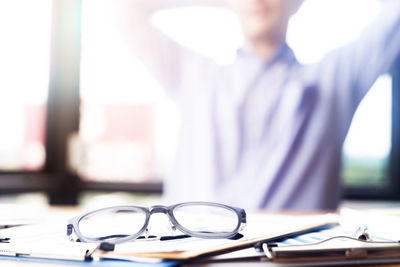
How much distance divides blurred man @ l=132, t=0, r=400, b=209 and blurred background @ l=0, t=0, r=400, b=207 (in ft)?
0.20

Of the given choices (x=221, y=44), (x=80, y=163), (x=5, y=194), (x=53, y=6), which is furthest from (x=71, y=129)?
(x=221, y=44)

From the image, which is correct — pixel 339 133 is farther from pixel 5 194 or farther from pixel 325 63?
pixel 5 194

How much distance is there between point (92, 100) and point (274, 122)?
72cm

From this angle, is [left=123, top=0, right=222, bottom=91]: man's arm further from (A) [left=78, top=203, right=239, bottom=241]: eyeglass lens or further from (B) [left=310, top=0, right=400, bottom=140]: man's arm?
(A) [left=78, top=203, right=239, bottom=241]: eyeglass lens

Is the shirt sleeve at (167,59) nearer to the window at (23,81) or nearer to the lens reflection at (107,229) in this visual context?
the window at (23,81)

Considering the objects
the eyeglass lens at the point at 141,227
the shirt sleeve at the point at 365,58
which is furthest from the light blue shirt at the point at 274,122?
the eyeglass lens at the point at 141,227

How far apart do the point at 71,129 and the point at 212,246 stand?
1.34 meters

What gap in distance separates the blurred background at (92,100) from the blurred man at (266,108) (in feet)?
0.20

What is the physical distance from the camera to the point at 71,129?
5.62 feet

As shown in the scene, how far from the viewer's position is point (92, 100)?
5.66 feet

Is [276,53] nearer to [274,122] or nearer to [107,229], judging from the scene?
[274,122]

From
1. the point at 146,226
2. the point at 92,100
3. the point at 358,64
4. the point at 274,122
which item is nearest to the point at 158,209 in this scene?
the point at 146,226

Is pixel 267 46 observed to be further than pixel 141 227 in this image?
Yes

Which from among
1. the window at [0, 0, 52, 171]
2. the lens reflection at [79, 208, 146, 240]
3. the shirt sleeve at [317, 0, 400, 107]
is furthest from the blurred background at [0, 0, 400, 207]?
the lens reflection at [79, 208, 146, 240]
